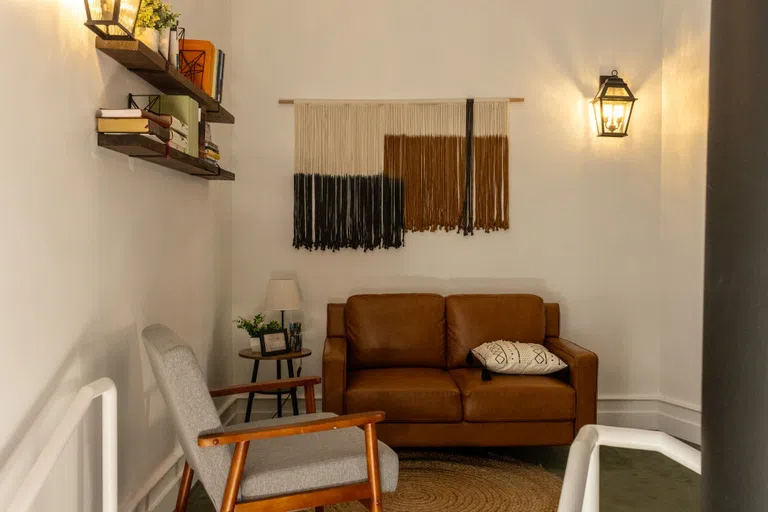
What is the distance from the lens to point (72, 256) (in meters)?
2.05

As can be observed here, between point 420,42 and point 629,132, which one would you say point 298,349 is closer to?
point 420,42

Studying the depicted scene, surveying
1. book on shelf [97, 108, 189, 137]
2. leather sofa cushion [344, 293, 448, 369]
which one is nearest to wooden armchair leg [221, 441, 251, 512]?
book on shelf [97, 108, 189, 137]

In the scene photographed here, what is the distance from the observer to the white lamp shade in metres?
4.02

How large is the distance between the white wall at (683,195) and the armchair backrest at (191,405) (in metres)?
3.07

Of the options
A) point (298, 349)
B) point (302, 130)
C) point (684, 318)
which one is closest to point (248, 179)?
point (302, 130)

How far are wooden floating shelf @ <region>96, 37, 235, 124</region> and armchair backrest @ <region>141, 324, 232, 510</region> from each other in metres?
0.97

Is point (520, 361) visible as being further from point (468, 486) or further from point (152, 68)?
point (152, 68)

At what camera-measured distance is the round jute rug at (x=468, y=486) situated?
3.11 m

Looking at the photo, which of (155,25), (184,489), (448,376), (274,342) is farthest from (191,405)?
(448,376)

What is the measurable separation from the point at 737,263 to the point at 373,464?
6.31ft

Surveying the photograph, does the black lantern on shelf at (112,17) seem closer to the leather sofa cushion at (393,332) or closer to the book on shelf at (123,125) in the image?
the book on shelf at (123,125)

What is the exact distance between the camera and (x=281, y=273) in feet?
14.6

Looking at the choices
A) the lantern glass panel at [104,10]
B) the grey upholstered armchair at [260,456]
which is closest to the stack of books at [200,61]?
the lantern glass panel at [104,10]

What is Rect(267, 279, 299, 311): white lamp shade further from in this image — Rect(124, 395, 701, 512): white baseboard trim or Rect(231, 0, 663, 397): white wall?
Rect(124, 395, 701, 512): white baseboard trim
